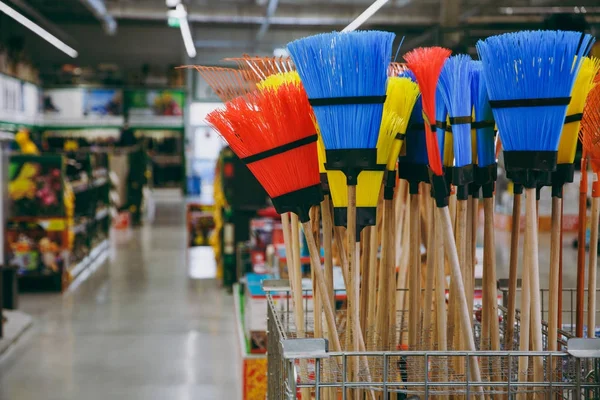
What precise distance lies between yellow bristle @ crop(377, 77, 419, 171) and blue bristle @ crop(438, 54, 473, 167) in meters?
0.10

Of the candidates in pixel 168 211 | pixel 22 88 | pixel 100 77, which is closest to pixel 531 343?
pixel 168 211

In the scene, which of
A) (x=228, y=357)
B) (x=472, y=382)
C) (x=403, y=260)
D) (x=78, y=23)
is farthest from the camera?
(x=78, y=23)

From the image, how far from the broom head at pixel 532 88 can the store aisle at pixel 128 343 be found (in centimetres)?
372

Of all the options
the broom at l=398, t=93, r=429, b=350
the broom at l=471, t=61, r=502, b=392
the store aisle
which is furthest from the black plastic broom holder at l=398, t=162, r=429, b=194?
the store aisle

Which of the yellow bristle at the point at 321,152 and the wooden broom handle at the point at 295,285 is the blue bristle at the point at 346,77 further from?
the wooden broom handle at the point at 295,285

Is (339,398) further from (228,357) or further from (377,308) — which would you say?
(228,357)

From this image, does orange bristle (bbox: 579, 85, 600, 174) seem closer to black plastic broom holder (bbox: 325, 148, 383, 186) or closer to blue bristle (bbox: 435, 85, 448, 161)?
blue bristle (bbox: 435, 85, 448, 161)

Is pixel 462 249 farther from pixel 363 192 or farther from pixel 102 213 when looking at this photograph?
pixel 102 213

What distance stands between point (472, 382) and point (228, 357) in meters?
4.49

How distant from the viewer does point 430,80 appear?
111 centimetres

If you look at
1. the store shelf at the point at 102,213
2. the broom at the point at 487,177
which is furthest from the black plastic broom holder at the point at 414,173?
the store shelf at the point at 102,213

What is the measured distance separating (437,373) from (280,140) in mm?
496

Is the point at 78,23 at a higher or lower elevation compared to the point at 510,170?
higher

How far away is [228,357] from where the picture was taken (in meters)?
5.44
